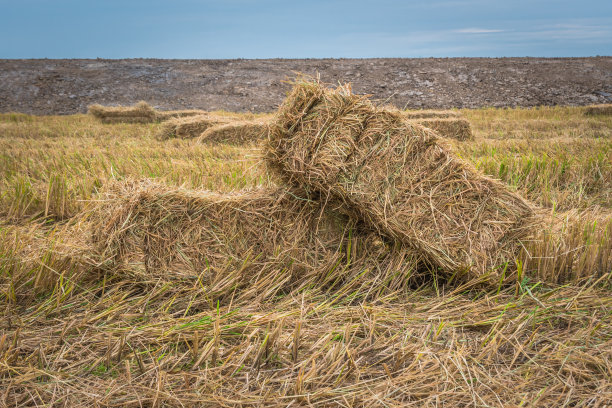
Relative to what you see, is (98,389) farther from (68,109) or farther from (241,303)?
(68,109)

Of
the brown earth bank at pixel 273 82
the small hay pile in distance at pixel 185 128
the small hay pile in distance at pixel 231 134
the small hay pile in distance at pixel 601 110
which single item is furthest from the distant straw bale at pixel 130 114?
the small hay pile in distance at pixel 601 110

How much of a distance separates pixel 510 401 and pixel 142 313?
1667 millimetres

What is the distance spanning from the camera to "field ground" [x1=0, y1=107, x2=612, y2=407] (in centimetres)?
163

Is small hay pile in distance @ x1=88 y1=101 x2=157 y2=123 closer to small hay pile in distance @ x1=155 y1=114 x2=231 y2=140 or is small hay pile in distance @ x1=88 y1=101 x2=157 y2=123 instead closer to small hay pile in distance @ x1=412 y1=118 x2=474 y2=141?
small hay pile in distance @ x1=155 y1=114 x2=231 y2=140

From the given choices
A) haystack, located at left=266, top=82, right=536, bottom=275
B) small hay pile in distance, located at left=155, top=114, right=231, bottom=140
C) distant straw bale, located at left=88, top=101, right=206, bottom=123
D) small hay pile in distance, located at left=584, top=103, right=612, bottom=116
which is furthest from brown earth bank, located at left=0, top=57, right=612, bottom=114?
haystack, located at left=266, top=82, right=536, bottom=275

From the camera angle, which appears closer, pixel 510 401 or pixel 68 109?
pixel 510 401

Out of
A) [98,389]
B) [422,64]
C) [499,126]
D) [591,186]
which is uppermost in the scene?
[422,64]

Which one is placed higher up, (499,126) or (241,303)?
(499,126)

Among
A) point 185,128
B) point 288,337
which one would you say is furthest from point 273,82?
point 288,337

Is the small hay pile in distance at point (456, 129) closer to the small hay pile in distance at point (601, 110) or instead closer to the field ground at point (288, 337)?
the small hay pile in distance at point (601, 110)

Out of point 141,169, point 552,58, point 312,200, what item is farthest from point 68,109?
point 552,58

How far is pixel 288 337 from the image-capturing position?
6.35 feet

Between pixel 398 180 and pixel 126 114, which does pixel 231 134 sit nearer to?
pixel 126 114

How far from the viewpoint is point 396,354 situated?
184 cm
